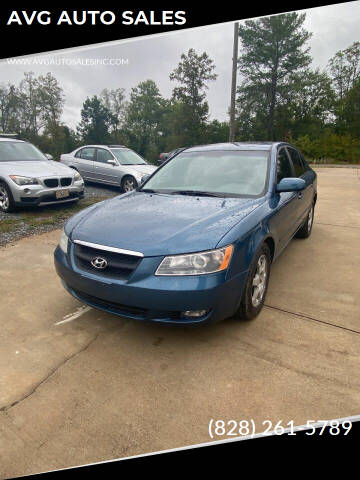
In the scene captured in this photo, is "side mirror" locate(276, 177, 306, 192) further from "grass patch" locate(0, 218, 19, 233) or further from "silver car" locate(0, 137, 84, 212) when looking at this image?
"silver car" locate(0, 137, 84, 212)

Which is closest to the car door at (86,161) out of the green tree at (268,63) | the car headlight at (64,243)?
the car headlight at (64,243)

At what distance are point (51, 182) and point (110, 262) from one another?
15.9 ft

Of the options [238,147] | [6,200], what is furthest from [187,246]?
[6,200]

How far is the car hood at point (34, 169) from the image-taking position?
251 inches

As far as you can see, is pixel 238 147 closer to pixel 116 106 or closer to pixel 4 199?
pixel 4 199

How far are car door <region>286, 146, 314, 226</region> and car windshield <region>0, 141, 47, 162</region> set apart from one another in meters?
5.72

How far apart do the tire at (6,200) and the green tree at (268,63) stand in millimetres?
36177

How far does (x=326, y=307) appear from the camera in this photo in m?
3.08

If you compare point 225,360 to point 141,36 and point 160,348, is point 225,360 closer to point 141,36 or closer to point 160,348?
point 160,348

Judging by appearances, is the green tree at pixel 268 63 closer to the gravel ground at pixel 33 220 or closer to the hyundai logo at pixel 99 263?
the gravel ground at pixel 33 220

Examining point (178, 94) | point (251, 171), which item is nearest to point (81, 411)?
point (251, 171)

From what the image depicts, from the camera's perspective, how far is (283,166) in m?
3.79

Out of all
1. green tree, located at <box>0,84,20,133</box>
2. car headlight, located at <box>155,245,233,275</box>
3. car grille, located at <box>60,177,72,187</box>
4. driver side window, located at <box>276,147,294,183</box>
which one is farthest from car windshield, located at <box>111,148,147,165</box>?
green tree, located at <box>0,84,20,133</box>

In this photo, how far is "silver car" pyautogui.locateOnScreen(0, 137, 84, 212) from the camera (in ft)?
20.3
